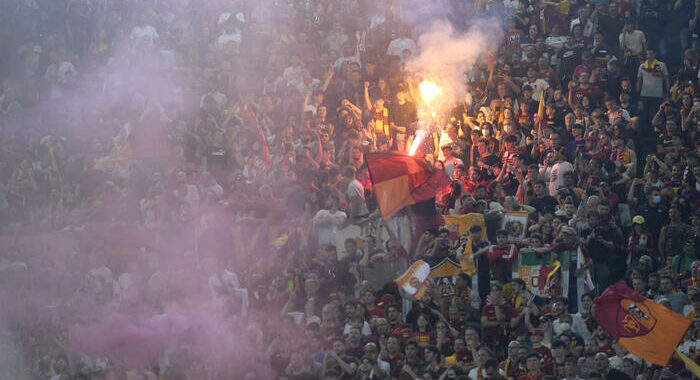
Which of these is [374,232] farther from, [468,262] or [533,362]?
[533,362]

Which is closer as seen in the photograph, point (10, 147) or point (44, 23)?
point (10, 147)

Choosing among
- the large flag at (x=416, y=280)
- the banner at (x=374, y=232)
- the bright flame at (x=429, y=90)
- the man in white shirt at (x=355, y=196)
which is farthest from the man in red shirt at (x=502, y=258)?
the bright flame at (x=429, y=90)

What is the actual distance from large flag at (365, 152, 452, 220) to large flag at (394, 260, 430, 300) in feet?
2.91

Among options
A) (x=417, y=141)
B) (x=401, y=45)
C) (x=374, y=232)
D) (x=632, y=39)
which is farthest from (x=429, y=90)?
(x=374, y=232)

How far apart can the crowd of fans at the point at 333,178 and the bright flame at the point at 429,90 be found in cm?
15

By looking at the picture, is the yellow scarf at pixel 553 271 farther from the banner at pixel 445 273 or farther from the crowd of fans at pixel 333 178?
the banner at pixel 445 273

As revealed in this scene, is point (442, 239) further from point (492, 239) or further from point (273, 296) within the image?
point (273, 296)

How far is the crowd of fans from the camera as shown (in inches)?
410

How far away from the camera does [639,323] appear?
962cm

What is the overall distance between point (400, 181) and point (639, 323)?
9.98 ft

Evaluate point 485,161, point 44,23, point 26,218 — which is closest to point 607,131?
point 485,161

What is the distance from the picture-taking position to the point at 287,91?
14.1m

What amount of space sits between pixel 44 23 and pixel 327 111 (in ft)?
17.7

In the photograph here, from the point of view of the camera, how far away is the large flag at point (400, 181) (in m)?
11.6
